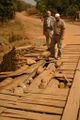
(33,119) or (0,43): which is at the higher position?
(33,119)

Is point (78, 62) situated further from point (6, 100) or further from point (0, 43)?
point (0, 43)

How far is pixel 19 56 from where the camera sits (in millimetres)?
13352

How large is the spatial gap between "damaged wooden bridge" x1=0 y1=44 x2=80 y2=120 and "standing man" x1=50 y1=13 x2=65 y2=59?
0.98ft

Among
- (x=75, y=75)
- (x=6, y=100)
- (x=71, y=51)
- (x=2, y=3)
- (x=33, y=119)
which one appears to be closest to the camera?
(x=33, y=119)

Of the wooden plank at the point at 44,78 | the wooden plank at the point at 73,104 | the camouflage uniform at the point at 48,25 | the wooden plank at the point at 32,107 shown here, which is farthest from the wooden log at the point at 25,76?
the camouflage uniform at the point at 48,25

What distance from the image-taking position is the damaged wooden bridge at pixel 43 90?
21.7ft

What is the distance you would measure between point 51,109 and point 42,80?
1.94m

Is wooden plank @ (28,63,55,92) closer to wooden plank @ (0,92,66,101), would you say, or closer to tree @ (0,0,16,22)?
wooden plank @ (0,92,66,101)

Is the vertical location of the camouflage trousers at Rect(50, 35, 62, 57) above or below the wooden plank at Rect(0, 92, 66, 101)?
above

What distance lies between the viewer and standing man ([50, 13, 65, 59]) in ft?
35.4

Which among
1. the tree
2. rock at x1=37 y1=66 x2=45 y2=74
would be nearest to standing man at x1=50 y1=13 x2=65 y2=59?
rock at x1=37 y1=66 x2=45 y2=74

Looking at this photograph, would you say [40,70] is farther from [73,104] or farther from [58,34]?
[73,104]

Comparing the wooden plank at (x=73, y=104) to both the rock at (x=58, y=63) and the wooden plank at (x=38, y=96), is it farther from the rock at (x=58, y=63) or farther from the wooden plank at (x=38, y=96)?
the rock at (x=58, y=63)

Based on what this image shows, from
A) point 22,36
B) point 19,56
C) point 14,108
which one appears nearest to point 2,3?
point 22,36
